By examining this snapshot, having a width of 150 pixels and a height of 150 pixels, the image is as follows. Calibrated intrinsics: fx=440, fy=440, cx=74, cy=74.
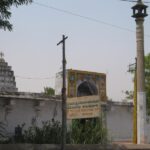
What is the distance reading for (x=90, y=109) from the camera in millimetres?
14750

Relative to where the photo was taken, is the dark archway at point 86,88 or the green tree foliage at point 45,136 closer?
the green tree foliage at point 45,136

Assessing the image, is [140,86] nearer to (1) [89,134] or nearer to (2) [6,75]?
(1) [89,134]

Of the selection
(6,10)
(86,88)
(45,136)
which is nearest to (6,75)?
(86,88)

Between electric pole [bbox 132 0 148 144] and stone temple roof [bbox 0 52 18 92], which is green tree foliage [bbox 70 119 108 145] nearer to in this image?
electric pole [bbox 132 0 148 144]

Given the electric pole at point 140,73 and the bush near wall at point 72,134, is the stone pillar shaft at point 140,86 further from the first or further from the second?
the bush near wall at point 72,134

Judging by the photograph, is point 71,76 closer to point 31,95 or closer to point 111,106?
point 111,106

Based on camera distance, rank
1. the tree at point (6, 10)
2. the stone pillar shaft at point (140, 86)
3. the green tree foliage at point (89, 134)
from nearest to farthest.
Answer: the tree at point (6, 10) → the green tree foliage at point (89, 134) → the stone pillar shaft at point (140, 86)

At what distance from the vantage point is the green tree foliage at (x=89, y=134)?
15016mm

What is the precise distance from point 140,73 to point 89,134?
8477mm

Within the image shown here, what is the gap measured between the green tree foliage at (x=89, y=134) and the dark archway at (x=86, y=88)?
22.1 m

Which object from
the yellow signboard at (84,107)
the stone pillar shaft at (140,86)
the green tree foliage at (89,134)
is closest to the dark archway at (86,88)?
the stone pillar shaft at (140,86)

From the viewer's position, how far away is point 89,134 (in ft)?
49.9

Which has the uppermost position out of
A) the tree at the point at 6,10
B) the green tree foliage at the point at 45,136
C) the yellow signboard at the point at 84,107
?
the tree at the point at 6,10

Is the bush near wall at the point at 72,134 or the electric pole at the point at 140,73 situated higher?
the electric pole at the point at 140,73
